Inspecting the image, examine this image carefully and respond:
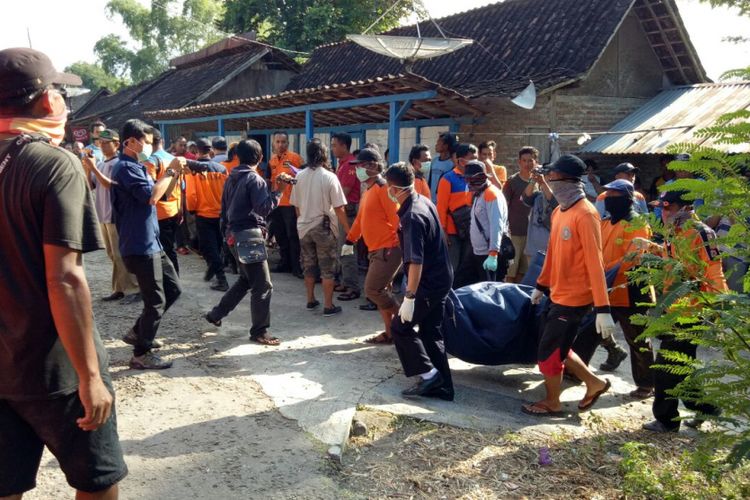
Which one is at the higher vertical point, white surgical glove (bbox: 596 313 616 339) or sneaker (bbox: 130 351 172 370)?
white surgical glove (bbox: 596 313 616 339)

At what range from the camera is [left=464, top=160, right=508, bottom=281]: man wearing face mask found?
243 inches

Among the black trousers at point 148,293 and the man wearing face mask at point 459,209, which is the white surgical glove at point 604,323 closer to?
the man wearing face mask at point 459,209

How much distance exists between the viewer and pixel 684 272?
9.39 ft

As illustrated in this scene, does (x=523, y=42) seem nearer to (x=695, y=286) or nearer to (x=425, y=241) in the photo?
(x=425, y=241)

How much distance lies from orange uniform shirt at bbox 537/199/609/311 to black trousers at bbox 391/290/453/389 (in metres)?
0.84

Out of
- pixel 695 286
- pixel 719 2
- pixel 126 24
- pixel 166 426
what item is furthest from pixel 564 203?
pixel 126 24

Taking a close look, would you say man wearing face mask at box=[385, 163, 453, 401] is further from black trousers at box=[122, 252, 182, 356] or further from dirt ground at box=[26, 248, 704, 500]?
black trousers at box=[122, 252, 182, 356]

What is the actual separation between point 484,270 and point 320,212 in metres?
1.85

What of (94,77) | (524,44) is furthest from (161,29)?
(524,44)

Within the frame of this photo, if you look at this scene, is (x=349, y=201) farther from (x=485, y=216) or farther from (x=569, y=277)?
(x=569, y=277)

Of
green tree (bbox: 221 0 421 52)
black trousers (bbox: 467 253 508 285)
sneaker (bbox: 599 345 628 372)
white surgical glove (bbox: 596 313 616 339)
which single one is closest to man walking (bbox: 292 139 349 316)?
black trousers (bbox: 467 253 508 285)

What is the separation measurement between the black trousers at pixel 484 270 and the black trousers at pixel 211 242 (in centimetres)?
324

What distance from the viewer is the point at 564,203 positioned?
14.7ft

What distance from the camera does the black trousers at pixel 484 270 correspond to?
6.57 meters
